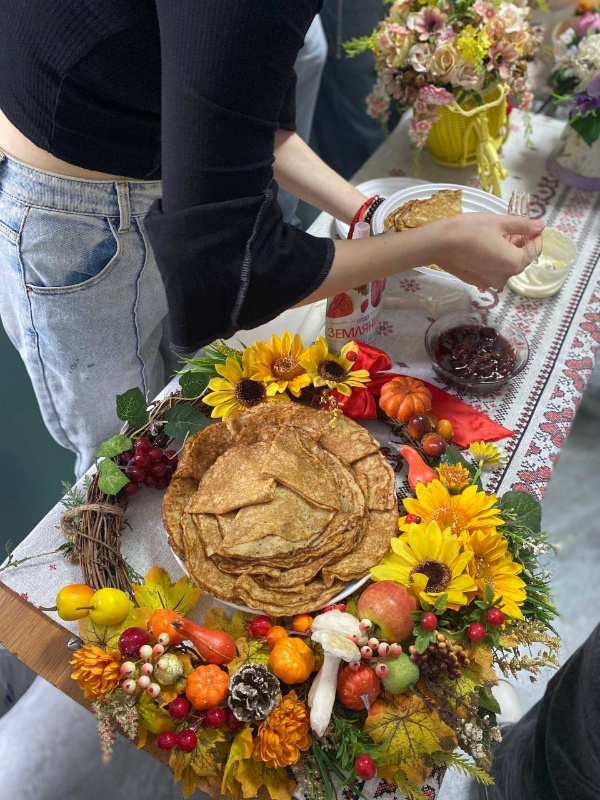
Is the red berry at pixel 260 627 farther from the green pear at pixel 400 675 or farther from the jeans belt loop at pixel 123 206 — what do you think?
the jeans belt loop at pixel 123 206

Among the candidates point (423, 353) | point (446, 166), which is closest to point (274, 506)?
point (423, 353)

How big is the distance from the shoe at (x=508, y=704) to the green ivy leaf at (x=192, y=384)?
909 millimetres

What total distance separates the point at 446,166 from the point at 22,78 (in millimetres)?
1001

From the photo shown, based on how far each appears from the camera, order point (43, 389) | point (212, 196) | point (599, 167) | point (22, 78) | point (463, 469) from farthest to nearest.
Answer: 1. point (599, 167)
2. point (43, 389)
3. point (463, 469)
4. point (22, 78)
5. point (212, 196)

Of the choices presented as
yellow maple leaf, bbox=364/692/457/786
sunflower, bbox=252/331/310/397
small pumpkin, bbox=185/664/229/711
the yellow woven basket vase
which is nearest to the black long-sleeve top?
sunflower, bbox=252/331/310/397

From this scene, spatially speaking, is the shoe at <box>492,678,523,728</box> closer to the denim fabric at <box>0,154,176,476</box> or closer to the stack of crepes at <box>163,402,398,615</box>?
the stack of crepes at <box>163,402,398,615</box>

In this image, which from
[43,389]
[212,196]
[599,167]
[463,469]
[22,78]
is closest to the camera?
[212,196]

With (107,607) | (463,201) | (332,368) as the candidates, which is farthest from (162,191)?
(463,201)

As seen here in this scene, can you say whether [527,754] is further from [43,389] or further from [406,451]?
[43,389]

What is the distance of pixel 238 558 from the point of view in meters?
0.93

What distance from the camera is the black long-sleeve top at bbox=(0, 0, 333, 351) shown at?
68cm

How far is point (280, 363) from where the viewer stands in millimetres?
1100

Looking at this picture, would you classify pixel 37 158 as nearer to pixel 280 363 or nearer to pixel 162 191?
pixel 162 191

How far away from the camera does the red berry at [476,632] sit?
859mm
